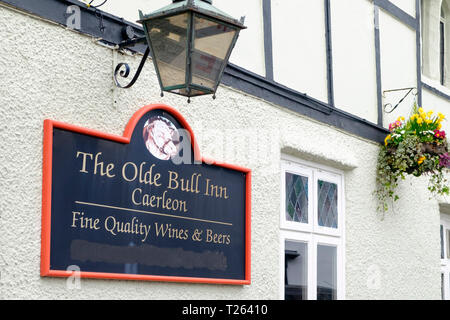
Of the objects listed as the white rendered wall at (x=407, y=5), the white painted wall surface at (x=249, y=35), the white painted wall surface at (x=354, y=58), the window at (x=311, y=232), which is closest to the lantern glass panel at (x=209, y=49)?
the white painted wall surface at (x=249, y=35)

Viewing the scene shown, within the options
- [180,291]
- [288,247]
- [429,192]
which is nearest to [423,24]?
[429,192]

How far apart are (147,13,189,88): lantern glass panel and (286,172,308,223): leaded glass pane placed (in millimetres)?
2252

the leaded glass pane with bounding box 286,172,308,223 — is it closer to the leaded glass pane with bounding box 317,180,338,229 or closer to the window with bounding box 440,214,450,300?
the leaded glass pane with bounding box 317,180,338,229

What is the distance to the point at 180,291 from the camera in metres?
5.12

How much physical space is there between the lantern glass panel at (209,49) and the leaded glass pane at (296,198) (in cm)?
215

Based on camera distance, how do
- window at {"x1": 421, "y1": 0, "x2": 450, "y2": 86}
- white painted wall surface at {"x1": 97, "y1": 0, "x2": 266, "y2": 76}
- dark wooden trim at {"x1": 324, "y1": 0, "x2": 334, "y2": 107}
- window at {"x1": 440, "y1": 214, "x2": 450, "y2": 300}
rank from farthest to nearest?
window at {"x1": 421, "y1": 0, "x2": 450, "y2": 86} → window at {"x1": 440, "y1": 214, "x2": 450, "y2": 300} → dark wooden trim at {"x1": 324, "y1": 0, "x2": 334, "y2": 107} → white painted wall surface at {"x1": 97, "y1": 0, "x2": 266, "y2": 76}

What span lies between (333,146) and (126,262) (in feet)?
8.88

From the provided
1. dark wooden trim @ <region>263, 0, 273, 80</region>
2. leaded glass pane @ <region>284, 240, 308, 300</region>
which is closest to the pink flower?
leaded glass pane @ <region>284, 240, 308, 300</region>

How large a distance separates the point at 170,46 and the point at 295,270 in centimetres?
274

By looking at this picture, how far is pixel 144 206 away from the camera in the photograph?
490cm

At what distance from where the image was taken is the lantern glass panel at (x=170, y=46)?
432cm

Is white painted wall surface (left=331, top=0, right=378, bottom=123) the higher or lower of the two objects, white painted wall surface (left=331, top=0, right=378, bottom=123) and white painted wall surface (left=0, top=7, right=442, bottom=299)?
the higher

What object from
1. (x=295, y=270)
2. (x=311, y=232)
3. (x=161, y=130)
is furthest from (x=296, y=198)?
(x=161, y=130)

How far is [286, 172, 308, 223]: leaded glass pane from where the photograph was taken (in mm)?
6449
